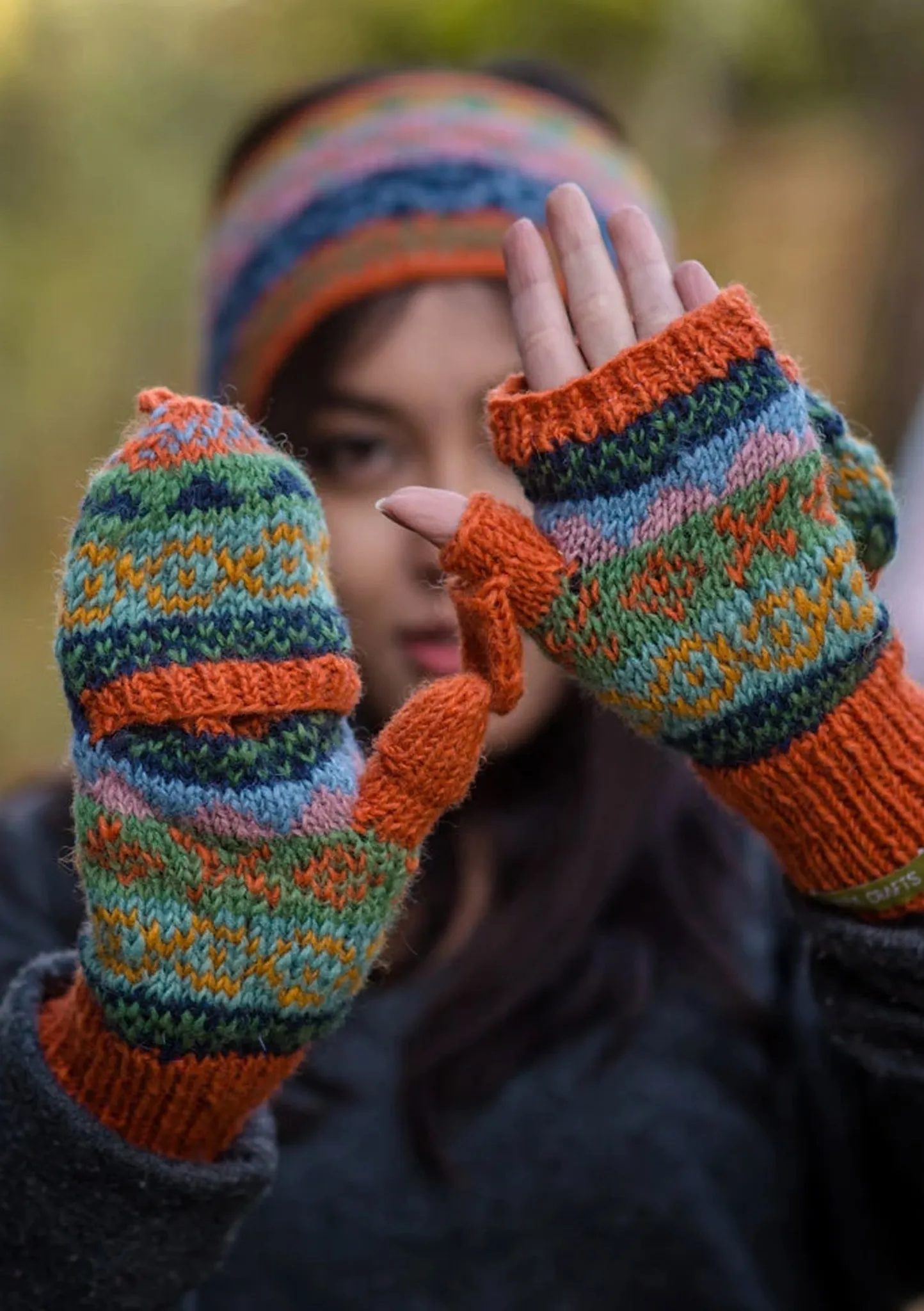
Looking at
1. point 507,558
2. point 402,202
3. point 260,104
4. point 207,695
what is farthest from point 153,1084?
point 260,104

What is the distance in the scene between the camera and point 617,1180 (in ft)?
3.34

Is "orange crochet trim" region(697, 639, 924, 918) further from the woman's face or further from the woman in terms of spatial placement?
the woman's face

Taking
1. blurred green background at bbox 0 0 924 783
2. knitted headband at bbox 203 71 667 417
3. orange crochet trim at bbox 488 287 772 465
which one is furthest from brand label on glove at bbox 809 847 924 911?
blurred green background at bbox 0 0 924 783

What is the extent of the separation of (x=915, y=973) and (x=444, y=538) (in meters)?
0.35

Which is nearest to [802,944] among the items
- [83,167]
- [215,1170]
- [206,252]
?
[215,1170]

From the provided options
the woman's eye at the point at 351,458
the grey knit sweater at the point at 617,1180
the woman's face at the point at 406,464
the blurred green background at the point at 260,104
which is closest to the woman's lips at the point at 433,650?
the woman's face at the point at 406,464

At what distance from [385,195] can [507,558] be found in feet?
2.24

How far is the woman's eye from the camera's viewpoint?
1070 millimetres

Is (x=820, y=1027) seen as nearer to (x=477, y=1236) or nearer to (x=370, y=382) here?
(x=477, y=1236)

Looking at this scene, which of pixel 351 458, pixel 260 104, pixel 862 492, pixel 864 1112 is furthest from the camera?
pixel 260 104

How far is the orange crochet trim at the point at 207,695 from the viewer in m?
0.58

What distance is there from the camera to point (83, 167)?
9.59 feet

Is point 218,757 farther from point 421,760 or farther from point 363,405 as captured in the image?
point 363,405

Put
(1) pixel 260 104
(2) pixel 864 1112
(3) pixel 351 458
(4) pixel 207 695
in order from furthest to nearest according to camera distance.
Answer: (1) pixel 260 104, (3) pixel 351 458, (2) pixel 864 1112, (4) pixel 207 695
